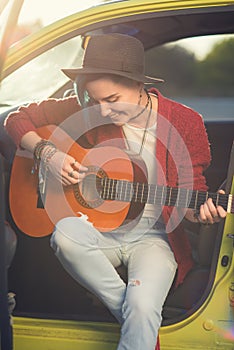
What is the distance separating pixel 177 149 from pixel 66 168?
351 millimetres

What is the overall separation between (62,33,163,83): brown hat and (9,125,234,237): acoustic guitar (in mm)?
247

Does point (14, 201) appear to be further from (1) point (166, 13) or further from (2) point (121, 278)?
(1) point (166, 13)

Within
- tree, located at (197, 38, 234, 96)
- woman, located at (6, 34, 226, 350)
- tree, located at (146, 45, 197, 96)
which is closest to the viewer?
woman, located at (6, 34, 226, 350)

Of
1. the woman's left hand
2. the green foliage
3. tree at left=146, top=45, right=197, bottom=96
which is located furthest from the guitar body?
the green foliage

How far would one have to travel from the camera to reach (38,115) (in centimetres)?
285

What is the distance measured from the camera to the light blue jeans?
2.54 meters

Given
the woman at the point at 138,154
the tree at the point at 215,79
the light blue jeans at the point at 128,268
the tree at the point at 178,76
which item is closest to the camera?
the light blue jeans at the point at 128,268

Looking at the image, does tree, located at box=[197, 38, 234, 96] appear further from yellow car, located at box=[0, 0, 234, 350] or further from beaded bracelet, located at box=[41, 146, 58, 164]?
beaded bracelet, located at box=[41, 146, 58, 164]

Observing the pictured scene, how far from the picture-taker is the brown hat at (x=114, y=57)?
2680mm

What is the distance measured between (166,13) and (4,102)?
81 centimetres

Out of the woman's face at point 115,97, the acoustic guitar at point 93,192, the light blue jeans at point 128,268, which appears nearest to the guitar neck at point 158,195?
the acoustic guitar at point 93,192

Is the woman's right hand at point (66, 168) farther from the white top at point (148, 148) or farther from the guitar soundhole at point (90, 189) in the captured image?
the white top at point (148, 148)

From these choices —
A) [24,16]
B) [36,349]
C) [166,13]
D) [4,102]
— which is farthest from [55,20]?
[36,349]

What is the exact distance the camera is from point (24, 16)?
264 cm
